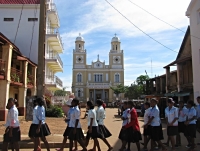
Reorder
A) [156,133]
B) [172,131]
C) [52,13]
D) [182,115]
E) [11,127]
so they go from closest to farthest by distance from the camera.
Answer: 1. [11,127]
2. [156,133]
3. [172,131]
4. [182,115]
5. [52,13]

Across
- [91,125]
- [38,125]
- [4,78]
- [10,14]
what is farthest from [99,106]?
[10,14]

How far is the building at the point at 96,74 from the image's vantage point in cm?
6589

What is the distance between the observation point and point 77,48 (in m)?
69.1

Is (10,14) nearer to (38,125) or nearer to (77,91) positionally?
(38,125)

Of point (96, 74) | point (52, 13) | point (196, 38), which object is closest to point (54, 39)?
point (52, 13)

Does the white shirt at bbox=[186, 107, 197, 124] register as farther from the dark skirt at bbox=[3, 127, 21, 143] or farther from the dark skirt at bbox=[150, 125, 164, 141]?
the dark skirt at bbox=[3, 127, 21, 143]

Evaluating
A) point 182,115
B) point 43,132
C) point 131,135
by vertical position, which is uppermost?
point 182,115

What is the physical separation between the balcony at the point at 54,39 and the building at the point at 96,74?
34.9 metres

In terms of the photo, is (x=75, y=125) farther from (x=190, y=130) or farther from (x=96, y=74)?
(x=96, y=74)

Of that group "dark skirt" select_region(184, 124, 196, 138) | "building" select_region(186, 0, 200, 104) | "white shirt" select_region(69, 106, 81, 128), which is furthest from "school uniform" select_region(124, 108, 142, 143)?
"building" select_region(186, 0, 200, 104)

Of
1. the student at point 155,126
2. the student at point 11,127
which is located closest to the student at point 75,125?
the student at point 11,127

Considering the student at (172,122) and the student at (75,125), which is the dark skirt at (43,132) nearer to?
the student at (75,125)

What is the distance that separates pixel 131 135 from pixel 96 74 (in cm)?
6250

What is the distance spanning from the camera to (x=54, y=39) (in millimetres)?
25969
